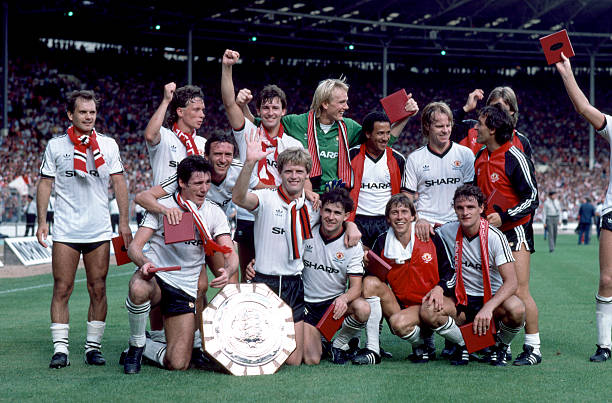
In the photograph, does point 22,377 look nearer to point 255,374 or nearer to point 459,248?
point 255,374

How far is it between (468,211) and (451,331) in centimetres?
94

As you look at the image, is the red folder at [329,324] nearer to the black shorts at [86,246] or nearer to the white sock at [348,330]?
the white sock at [348,330]

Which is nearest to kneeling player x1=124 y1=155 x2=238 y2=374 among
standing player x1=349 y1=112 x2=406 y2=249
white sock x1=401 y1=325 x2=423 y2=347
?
standing player x1=349 y1=112 x2=406 y2=249

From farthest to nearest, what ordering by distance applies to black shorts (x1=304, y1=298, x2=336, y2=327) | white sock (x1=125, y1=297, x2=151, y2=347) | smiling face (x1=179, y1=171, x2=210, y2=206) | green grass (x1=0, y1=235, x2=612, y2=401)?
black shorts (x1=304, y1=298, x2=336, y2=327) → smiling face (x1=179, y1=171, x2=210, y2=206) → white sock (x1=125, y1=297, x2=151, y2=347) → green grass (x1=0, y1=235, x2=612, y2=401)

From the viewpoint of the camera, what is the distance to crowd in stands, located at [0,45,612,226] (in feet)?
92.2

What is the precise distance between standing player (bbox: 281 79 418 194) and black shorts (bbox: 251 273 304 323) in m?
0.86

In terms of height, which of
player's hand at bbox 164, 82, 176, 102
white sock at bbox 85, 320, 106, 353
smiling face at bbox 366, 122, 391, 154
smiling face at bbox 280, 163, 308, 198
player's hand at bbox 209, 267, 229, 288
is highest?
player's hand at bbox 164, 82, 176, 102

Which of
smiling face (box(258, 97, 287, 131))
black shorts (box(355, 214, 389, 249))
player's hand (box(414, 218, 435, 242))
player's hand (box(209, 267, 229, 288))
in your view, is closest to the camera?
player's hand (box(209, 267, 229, 288))

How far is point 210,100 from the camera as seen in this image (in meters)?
34.8

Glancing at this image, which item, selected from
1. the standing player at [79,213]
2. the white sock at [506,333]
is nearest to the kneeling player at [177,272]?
the standing player at [79,213]

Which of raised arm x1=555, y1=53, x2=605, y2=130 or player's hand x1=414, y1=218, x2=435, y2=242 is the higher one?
raised arm x1=555, y1=53, x2=605, y2=130

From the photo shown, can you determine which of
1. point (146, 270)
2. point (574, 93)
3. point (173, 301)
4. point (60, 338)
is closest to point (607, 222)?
point (574, 93)

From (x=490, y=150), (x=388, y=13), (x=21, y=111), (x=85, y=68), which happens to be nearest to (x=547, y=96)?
(x=388, y=13)

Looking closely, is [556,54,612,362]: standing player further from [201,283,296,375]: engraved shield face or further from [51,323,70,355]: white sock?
[51,323,70,355]: white sock
